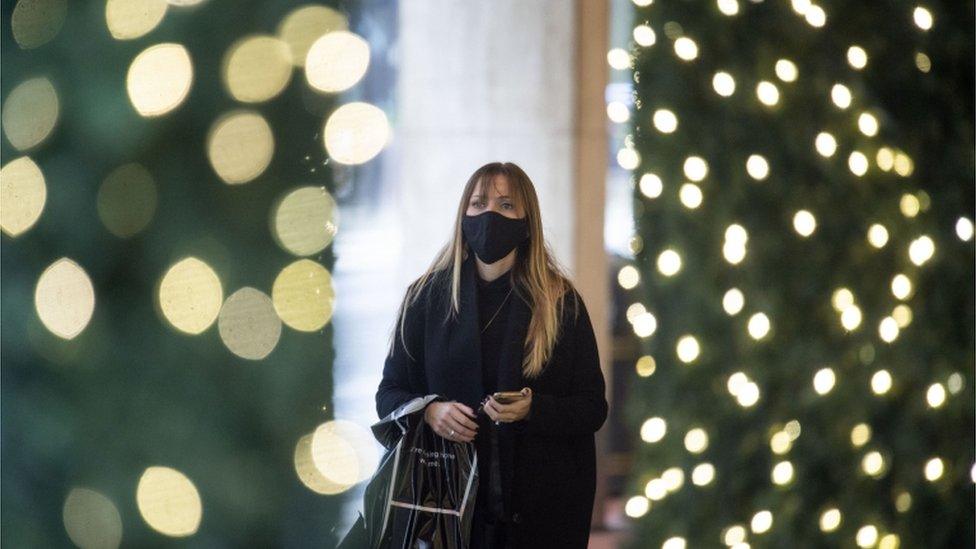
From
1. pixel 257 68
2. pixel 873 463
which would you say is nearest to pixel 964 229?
pixel 873 463

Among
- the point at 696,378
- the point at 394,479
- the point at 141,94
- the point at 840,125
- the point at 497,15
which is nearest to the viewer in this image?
the point at 394,479

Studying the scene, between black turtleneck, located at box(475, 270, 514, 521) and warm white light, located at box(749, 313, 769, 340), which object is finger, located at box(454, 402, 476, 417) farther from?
warm white light, located at box(749, 313, 769, 340)

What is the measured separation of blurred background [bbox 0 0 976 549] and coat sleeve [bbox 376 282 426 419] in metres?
0.09

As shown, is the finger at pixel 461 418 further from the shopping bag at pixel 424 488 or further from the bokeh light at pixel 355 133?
the bokeh light at pixel 355 133

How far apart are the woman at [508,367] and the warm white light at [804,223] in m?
0.98

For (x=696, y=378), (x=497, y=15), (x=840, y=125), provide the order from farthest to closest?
(x=840, y=125), (x=696, y=378), (x=497, y=15)

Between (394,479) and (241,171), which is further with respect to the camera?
(241,171)

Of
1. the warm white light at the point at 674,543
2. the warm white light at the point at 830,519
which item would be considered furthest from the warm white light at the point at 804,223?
the warm white light at the point at 674,543

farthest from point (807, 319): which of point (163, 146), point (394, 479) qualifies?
point (163, 146)

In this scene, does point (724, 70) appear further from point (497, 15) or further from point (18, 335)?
point (18, 335)

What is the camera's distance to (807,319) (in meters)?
3.17

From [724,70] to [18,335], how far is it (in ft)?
6.10

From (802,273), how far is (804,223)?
0.14 m

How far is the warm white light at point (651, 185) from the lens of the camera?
2867mm
